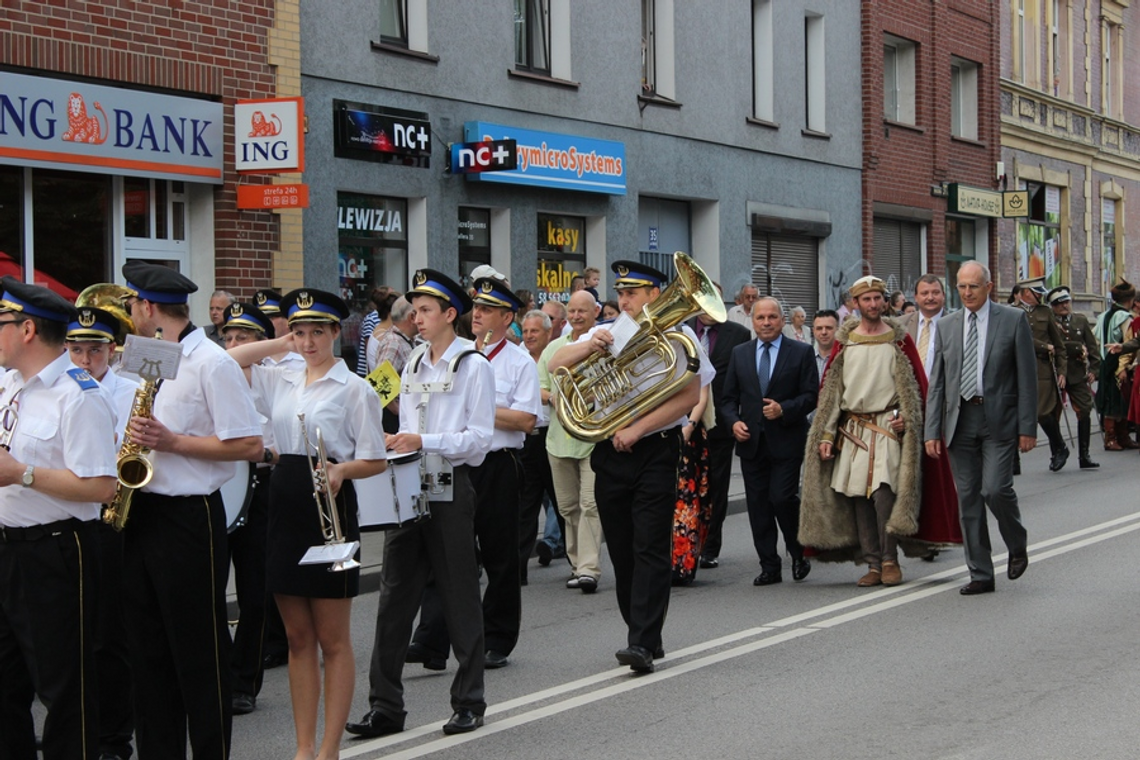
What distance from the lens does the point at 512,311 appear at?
8.25 m

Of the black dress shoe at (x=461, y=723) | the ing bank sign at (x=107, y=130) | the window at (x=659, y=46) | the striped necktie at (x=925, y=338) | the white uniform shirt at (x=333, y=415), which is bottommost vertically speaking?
the black dress shoe at (x=461, y=723)

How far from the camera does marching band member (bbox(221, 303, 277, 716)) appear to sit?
7.46 m

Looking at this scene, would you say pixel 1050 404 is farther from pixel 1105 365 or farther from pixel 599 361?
pixel 599 361

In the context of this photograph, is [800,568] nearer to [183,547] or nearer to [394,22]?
[183,547]

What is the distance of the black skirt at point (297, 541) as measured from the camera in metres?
6.03

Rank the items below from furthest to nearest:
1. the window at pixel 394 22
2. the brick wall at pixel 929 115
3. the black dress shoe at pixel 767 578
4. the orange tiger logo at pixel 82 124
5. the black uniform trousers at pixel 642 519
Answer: the brick wall at pixel 929 115
the window at pixel 394 22
the orange tiger logo at pixel 82 124
the black dress shoe at pixel 767 578
the black uniform trousers at pixel 642 519

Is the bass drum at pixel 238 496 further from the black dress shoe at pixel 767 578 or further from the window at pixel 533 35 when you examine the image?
the window at pixel 533 35

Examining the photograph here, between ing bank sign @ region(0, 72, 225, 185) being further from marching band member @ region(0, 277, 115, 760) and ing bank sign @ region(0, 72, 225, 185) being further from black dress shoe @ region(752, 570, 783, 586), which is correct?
marching band member @ region(0, 277, 115, 760)

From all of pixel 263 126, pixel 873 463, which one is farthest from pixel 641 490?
pixel 263 126

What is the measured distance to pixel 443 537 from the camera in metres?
6.98

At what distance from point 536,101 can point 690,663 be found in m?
12.8

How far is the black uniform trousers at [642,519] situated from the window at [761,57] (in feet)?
59.0

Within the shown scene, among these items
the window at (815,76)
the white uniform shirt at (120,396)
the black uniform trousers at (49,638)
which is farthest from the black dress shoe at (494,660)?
the window at (815,76)

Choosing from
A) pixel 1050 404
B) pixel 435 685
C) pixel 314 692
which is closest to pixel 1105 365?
pixel 1050 404
